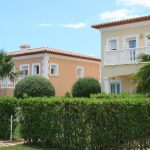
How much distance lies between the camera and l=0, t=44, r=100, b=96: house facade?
3334cm

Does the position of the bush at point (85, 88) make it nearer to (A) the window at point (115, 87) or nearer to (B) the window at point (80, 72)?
(A) the window at point (115, 87)

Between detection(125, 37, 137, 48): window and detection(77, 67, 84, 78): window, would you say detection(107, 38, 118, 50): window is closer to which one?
detection(125, 37, 137, 48): window

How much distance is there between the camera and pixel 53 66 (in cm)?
3438

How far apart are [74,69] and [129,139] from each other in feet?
81.4

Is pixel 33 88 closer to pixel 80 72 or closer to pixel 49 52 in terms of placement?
pixel 49 52

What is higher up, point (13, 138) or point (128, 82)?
point (128, 82)

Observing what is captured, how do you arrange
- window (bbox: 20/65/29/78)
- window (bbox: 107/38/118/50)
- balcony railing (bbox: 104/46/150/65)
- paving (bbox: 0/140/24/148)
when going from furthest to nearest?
window (bbox: 20/65/29/78) → window (bbox: 107/38/118/50) → balcony railing (bbox: 104/46/150/65) → paving (bbox: 0/140/24/148)

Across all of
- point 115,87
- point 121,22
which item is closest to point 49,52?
point 115,87

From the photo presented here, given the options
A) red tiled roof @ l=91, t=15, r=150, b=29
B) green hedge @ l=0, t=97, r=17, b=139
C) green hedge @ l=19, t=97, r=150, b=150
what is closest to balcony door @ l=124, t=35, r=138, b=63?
red tiled roof @ l=91, t=15, r=150, b=29

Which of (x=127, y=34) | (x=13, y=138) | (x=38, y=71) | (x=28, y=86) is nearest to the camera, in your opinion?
(x=13, y=138)

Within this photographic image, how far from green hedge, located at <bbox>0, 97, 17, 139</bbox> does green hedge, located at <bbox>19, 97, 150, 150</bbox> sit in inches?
100

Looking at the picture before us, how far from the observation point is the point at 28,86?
24.8m

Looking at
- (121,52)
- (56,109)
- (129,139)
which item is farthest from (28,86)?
(129,139)

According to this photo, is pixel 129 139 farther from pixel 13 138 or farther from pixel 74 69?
pixel 74 69
